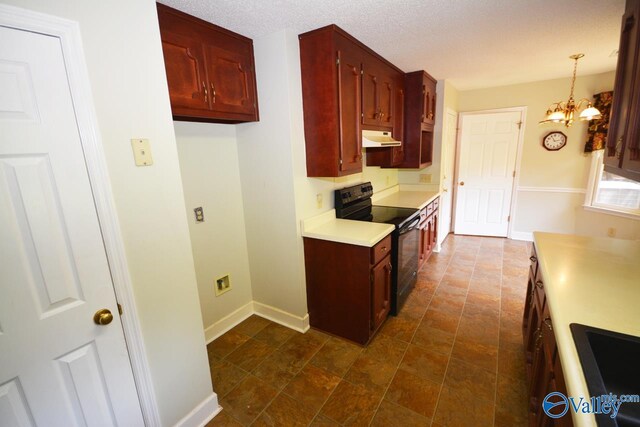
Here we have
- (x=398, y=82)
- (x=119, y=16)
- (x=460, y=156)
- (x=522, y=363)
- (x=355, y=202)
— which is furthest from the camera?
(x=460, y=156)

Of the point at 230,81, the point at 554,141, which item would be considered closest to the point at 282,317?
the point at 230,81

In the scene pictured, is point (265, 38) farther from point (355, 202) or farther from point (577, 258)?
point (577, 258)

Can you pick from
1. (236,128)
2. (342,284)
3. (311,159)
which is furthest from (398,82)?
(342,284)

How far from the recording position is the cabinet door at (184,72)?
1632mm

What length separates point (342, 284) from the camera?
7.30 feet

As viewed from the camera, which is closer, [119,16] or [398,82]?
[119,16]

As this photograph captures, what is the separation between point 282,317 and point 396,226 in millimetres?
1287

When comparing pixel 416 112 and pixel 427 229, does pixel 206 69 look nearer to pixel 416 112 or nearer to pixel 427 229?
pixel 416 112

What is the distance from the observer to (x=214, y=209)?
89.6 inches

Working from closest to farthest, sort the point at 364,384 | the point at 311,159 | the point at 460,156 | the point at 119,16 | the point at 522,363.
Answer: the point at 119,16
the point at 364,384
the point at 522,363
the point at 311,159
the point at 460,156

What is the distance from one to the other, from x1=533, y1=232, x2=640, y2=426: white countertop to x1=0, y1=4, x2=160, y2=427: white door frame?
5.29 ft

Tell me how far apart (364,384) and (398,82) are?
2.90 m

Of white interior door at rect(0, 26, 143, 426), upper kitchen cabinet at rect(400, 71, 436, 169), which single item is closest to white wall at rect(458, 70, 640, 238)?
upper kitchen cabinet at rect(400, 71, 436, 169)

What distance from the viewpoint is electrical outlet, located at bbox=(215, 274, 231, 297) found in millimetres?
2374
